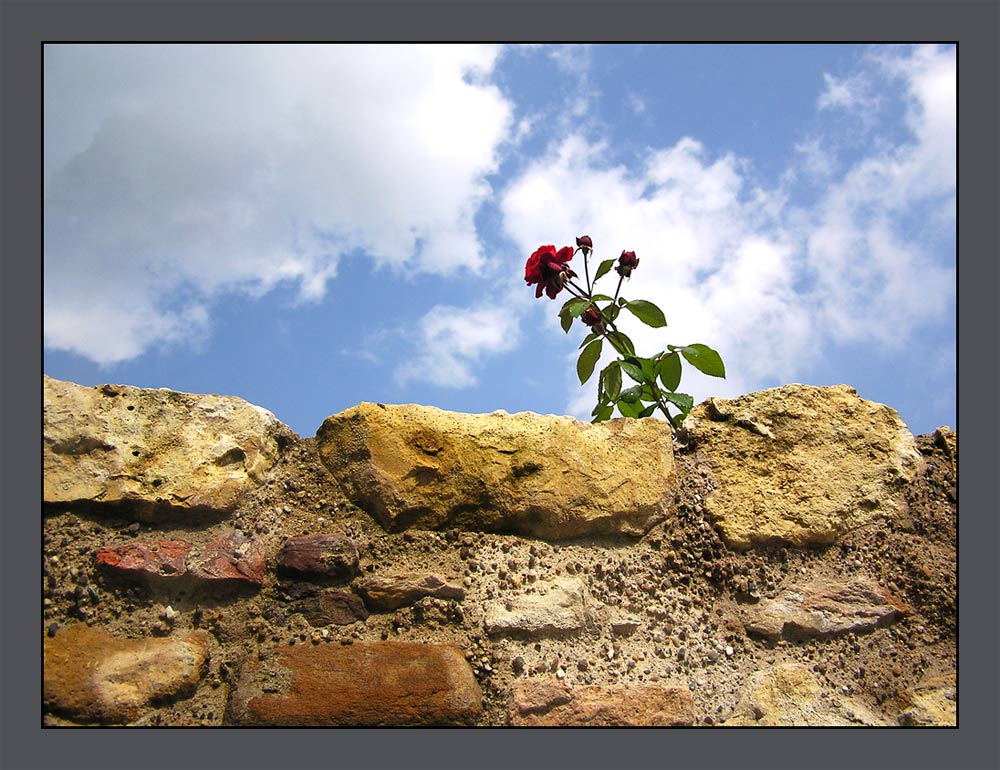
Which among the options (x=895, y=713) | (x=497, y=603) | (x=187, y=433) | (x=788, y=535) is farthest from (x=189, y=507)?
(x=895, y=713)

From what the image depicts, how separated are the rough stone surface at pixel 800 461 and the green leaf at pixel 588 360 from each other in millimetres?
342

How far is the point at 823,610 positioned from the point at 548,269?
3.63ft

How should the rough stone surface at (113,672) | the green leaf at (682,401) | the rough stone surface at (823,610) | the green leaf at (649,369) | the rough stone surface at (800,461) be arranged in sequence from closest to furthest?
the rough stone surface at (113,672)
the rough stone surface at (823,610)
the rough stone surface at (800,461)
the green leaf at (682,401)
the green leaf at (649,369)

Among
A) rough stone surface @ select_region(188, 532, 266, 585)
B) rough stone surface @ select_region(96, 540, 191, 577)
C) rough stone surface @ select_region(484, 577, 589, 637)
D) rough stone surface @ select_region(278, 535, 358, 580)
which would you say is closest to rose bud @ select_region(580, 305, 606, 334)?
rough stone surface @ select_region(484, 577, 589, 637)

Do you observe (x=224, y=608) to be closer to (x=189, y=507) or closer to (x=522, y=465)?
(x=189, y=507)

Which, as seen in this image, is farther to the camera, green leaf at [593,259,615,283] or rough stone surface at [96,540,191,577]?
green leaf at [593,259,615,283]

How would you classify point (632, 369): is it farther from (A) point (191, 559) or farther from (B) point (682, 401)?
(A) point (191, 559)

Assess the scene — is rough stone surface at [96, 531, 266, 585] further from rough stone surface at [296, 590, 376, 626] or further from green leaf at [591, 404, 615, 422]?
green leaf at [591, 404, 615, 422]

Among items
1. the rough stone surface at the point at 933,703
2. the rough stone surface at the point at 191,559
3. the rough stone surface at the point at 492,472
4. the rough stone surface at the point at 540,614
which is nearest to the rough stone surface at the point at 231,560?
the rough stone surface at the point at 191,559

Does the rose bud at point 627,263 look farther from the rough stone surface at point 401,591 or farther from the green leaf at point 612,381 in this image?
the rough stone surface at point 401,591

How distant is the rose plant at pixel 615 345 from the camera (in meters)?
2.33

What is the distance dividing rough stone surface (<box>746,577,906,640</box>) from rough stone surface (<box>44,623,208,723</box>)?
46.5 inches

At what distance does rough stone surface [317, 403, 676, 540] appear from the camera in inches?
75.2

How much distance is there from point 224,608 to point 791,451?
1.36m
